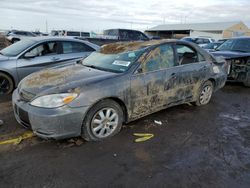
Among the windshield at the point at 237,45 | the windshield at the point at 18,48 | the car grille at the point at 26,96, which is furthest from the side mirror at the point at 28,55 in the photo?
the windshield at the point at 237,45

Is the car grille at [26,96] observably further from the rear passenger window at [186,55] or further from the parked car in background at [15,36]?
the parked car in background at [15,36]

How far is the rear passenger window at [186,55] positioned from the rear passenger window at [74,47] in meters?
3.39

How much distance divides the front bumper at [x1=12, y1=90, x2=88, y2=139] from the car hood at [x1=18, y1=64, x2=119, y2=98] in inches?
10.3

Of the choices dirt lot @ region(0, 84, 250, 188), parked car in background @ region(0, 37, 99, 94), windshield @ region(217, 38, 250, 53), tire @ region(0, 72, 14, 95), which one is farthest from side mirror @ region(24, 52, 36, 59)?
windshield @ region(217, 38, 250, 53)

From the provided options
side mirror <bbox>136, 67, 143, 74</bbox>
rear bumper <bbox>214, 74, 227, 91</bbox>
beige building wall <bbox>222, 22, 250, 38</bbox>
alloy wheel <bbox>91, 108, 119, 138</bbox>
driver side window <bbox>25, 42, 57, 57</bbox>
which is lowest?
alloy wheel <bbox>91, 108, 119, 138</bbox>

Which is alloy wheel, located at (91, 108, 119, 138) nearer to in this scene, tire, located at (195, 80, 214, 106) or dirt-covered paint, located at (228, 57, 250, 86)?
tire, located at (195, 80, 214, 106)

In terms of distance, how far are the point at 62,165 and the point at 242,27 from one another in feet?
212

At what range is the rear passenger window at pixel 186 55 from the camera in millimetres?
4560

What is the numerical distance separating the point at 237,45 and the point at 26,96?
744 cm

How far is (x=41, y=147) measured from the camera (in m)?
3.34

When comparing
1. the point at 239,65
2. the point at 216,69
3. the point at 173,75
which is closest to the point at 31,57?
the point at 173,75

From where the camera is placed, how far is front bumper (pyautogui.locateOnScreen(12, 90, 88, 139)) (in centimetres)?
306

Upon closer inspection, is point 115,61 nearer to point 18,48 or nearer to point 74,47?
point 74,47

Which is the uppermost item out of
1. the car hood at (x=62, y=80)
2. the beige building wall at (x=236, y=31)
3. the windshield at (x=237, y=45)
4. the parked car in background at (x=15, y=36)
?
the beige building wall at (x=236, y=31)
